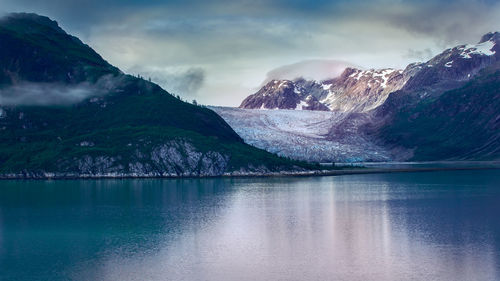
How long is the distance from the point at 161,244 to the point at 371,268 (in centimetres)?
2327

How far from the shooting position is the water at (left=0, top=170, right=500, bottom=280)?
55594 mm

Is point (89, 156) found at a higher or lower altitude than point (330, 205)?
higher

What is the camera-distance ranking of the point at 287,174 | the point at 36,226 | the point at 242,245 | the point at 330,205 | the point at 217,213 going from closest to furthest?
1. the point at 242,245
2. the point at 36,226
3. the point at 217,213
4. the point at 330,205
5. the point at 287,174

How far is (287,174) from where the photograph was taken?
648 feet

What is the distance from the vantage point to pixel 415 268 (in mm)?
55094

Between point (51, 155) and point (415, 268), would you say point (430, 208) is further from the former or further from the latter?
point (51, 155)

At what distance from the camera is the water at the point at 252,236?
2189 inches

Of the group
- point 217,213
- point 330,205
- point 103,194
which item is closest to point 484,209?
point 330,205

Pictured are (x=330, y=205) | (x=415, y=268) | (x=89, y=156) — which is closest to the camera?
(x=415, y=268)

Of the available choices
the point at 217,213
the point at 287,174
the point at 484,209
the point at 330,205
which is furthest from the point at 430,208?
the point at 287,174

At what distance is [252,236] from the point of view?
73.1 metres

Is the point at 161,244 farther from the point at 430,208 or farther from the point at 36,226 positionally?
the point at 430,208

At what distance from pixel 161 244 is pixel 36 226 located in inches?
914

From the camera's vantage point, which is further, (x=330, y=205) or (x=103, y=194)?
(x=103, y=194)
